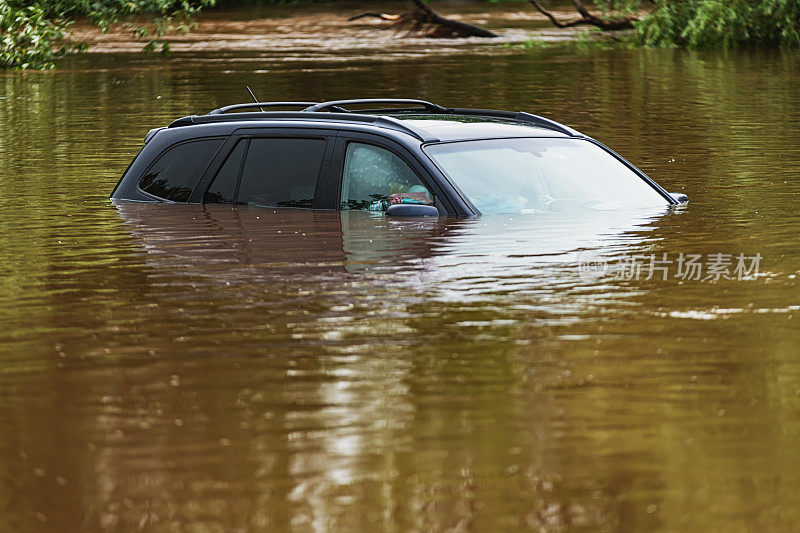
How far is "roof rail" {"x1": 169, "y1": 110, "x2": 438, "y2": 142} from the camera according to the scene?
9008 mm

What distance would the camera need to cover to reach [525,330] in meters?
6.84

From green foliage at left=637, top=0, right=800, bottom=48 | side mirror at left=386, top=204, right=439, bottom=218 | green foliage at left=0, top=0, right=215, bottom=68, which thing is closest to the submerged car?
side mirror at left=386, top=204, right=439, bottom=218

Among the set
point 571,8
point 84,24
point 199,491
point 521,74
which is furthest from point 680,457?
point 571,8

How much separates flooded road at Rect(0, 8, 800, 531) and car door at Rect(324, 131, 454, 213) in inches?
5.5

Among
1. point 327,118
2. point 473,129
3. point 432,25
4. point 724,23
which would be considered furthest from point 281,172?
point 432,25

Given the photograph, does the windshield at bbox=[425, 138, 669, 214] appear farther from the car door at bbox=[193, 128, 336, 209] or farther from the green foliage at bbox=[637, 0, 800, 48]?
the green foliage at bbox=[637, 0, 800, 48]

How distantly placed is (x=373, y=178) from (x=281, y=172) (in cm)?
68

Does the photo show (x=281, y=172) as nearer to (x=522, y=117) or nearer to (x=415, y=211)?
(x=415, y=211)

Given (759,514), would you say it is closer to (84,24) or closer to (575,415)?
(575,415)

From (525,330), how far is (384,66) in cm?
3114

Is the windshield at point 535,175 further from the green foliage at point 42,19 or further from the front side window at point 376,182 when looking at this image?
the green foliage at point 42,19

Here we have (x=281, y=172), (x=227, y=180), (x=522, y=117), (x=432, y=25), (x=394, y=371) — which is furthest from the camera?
(x=432, y=25)

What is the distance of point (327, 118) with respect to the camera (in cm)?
937

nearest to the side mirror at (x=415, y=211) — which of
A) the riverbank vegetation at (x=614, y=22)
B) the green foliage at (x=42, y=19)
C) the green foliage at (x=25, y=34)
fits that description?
the green foliage at (x=42, y=19)
